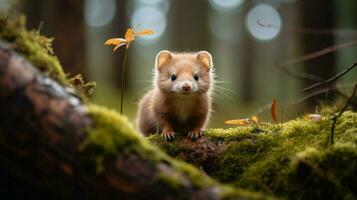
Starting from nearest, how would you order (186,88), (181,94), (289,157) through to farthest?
(289,157), (186,88), (181,94)

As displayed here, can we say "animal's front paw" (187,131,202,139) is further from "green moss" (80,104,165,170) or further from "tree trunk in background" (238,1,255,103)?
"tree trunk in background" (238,1,255,103)

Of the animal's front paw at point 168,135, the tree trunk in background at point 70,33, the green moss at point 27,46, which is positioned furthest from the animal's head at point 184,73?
the tree trunk in background at point 70,33

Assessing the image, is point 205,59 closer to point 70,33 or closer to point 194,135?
point 194,135

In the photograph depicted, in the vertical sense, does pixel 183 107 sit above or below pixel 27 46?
above

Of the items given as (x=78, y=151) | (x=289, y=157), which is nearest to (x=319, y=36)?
(x=289, y=157)

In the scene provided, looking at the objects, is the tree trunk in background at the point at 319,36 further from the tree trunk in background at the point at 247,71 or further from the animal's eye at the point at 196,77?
the tree trunk in background at the point at 247,71

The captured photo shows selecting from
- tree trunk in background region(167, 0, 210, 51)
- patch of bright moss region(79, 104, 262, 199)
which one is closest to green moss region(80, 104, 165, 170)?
patch of bright moss region(79, 104, 262, 199)

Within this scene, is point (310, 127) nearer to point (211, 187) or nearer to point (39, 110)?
point (211, 187)
